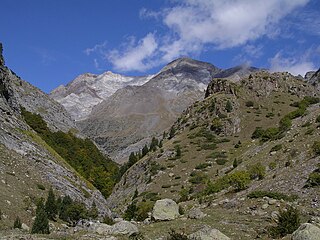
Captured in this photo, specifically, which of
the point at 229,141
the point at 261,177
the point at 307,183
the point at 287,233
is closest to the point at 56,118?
the point at 229,141

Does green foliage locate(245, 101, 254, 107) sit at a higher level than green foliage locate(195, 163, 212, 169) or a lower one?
higher

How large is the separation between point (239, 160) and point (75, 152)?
154ft

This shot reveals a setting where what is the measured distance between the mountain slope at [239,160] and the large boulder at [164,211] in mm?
1508

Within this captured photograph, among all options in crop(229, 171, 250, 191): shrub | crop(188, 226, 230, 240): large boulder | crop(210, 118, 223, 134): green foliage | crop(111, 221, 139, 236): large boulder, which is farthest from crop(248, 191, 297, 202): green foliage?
crop(210, 118, 223, 134): green foliage

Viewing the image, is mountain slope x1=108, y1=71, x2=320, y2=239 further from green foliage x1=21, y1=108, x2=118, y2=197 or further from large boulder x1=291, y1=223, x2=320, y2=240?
green foliage x1=21, y1=108, x2=118, y2=197

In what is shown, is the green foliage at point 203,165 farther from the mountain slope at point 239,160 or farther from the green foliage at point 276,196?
the green foliage at point 276,196

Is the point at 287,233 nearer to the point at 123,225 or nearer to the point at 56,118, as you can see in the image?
the point at 123,225

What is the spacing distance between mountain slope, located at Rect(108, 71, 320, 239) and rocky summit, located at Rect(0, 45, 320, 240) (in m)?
0.15

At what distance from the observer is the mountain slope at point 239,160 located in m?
23.7

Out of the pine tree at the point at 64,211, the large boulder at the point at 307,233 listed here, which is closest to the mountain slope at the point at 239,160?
the large boulder at the point at 307,233

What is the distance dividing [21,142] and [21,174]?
8899mm

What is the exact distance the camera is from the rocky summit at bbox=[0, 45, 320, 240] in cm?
2066

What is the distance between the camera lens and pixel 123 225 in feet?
62.1

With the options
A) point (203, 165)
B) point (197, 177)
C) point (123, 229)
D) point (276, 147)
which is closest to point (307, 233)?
point (123, 229)
